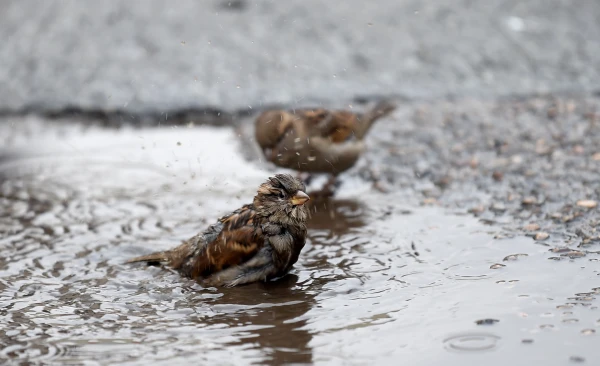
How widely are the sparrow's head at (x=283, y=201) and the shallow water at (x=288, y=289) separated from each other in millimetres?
356

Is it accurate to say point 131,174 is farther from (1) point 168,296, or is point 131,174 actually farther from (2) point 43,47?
(2) point 43,47

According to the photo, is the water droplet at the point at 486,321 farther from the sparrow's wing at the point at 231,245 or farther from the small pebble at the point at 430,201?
the small pebble at the point at 430,201

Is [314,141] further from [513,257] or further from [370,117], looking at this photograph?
[513,257]

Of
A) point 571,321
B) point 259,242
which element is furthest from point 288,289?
point 571,321

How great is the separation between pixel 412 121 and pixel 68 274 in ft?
14.7

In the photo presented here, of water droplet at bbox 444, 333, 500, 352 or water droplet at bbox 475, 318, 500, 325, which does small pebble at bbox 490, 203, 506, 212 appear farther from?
water droplet at bbox 444, 333, 500, 352

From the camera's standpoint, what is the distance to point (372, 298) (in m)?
4.39

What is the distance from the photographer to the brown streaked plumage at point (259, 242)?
15.9 ft

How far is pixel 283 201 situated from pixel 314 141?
6.36ft

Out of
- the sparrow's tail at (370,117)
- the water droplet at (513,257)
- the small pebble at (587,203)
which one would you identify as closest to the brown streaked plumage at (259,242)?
the water droplet at (513,257)

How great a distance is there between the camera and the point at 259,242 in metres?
4.88

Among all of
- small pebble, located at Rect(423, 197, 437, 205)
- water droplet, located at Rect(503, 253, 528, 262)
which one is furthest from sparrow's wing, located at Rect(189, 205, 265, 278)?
small pebble, located at Rect(423, 197, 437, 205)

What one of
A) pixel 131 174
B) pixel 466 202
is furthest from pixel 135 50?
pixel 466 202

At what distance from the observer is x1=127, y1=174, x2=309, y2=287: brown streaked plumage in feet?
15.9
